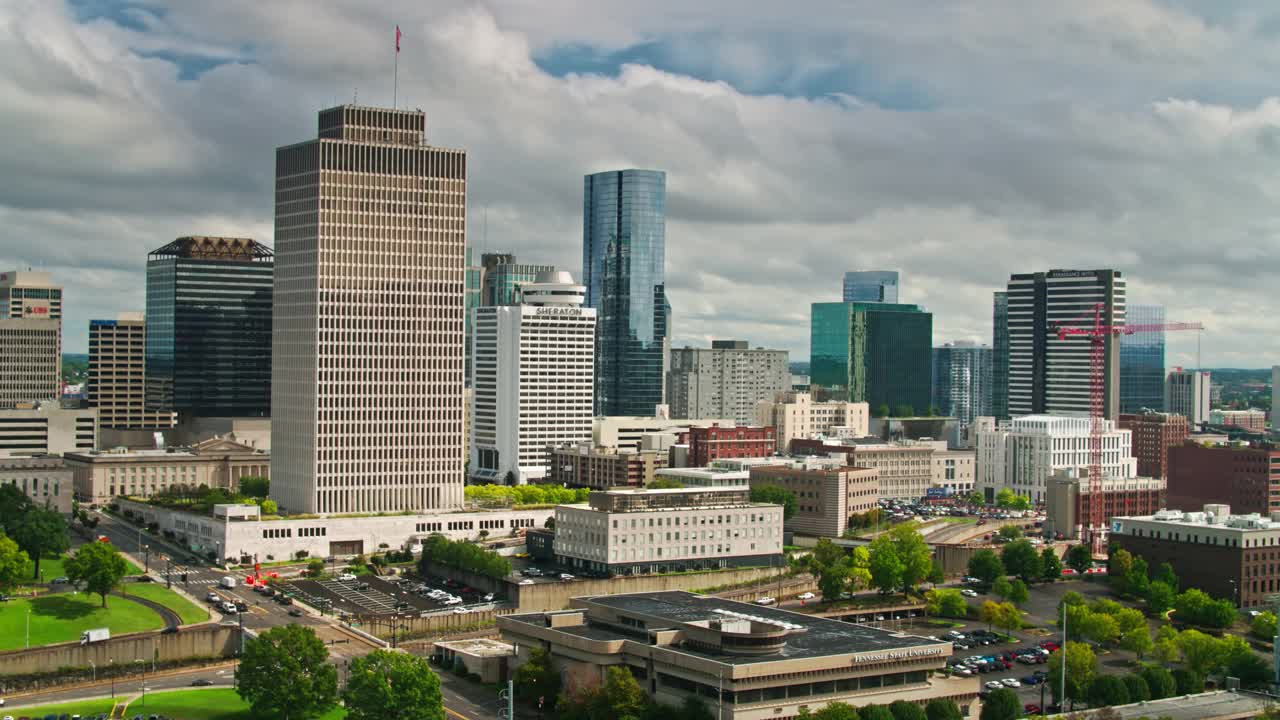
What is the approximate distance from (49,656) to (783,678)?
78.5 metres

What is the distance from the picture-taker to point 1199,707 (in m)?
156

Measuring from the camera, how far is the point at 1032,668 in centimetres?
17925

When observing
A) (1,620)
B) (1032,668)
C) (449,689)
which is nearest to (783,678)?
(449,689)

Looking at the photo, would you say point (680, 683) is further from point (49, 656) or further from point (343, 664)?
point (49, 656)

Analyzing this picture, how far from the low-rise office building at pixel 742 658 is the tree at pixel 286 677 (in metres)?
22.2

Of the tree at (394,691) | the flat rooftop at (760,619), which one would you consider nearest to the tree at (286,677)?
the tree at (394,691)

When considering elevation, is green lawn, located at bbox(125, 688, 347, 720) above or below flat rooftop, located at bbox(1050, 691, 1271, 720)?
below

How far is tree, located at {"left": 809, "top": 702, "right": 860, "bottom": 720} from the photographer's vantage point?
135000 mm

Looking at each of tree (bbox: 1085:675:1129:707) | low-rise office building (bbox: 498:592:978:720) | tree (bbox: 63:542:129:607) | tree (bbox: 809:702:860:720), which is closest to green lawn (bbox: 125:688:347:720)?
low-rise office building (bbox: 498:592:978:720)

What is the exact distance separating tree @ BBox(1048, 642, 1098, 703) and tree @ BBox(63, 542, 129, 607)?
10983cm

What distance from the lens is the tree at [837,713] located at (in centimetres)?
13500

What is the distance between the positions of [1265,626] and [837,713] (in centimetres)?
8678

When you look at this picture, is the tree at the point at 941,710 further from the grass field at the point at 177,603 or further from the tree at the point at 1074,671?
the grass field at the point at 177,603

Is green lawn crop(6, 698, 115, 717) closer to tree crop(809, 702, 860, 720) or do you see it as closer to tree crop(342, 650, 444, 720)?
tree crop(342, 650, 444, 720)
